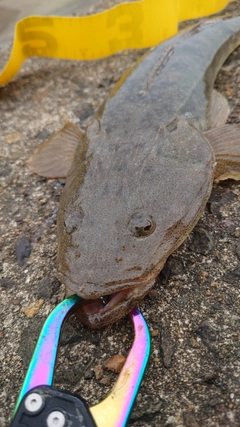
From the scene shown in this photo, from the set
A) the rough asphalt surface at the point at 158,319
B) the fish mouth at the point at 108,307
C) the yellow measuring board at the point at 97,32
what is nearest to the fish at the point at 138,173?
the fish mouth at the point at 108,307

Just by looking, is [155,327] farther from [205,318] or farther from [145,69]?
[145,69]

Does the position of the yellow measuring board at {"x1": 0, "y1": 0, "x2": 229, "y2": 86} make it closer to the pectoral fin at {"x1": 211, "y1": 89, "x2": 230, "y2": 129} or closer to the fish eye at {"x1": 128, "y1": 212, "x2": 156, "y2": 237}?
the pectoral fin at {"x1": 211, "y1": 89, "x2": 230, "y2": 129}

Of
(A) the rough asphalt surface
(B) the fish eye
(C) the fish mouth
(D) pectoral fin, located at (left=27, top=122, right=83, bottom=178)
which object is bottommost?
(A) the rough asphalt surface

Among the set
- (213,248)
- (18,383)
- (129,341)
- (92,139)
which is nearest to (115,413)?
(129,341)

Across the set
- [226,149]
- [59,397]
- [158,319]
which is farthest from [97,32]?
[59,397]

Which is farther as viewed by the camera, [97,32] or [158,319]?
[97,32]

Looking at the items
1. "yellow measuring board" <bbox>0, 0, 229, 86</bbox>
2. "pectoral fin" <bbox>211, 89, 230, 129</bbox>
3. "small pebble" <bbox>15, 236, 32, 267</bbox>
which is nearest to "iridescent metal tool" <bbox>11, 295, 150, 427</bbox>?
"small pebble" <bbox>15, 236, 32, 267</bbox>

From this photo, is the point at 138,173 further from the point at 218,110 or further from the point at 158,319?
the point at 218,110
